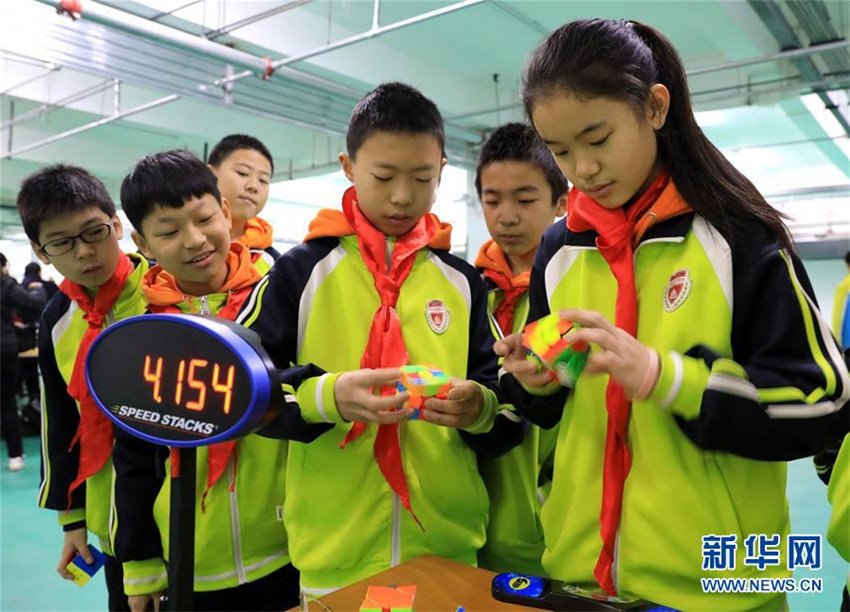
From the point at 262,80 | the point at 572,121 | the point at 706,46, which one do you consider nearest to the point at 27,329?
the point at 262,80

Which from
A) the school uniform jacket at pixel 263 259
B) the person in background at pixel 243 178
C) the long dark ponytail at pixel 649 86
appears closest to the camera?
the long dark ponytail at pixel 649 86

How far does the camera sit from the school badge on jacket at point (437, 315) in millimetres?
1319

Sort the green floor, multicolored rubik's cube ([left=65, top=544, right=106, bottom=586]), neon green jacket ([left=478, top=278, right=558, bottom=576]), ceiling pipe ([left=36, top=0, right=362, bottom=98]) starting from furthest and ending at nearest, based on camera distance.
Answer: ceiling pipe ([left=36, top=0, right=362, bottom=98]) → the green floor → multicolored rubik's cube ([left=65, top=544, right=106, bottom=586]) → neon green jacket ([left=478, top=278, right=558, bottom=576])

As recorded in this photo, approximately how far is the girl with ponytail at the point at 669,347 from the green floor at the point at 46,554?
2.21 m

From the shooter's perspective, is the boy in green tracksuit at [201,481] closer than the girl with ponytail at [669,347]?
No

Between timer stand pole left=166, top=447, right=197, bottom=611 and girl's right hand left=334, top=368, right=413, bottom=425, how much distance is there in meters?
0.31

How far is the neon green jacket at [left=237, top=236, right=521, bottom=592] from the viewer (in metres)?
1.24

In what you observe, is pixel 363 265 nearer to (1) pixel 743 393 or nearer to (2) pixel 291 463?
(2) pixel 291 463

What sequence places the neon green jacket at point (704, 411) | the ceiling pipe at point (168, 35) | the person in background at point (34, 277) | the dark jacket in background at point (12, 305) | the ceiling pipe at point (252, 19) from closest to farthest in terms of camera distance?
the neon green jacket at point (704, 411)
the ceiling pipe at point (168, 35)
the ceiling pipe at point (252, 19)
the dark jacket in background at point (12, 305)
the person in background at point (34, 277)

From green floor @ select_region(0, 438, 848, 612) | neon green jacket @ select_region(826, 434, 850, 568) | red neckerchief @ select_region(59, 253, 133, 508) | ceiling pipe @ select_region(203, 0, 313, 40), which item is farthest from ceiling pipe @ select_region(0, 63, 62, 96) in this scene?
neon green jacket @ select_region(826, 434, 850, 568)

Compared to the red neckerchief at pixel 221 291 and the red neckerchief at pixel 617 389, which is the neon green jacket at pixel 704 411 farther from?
the red neckerchief at pixel 221 291

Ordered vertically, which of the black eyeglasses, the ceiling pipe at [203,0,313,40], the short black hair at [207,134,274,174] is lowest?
the black eyeglasses

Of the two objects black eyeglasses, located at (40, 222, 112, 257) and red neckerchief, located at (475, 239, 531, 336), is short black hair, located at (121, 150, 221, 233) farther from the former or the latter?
red neckerchief, located at (475, 239, 531, 336)

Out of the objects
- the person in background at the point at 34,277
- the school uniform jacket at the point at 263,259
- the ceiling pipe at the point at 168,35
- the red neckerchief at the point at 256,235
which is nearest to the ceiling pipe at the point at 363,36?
the ceiling pipe at the point at 168,35
